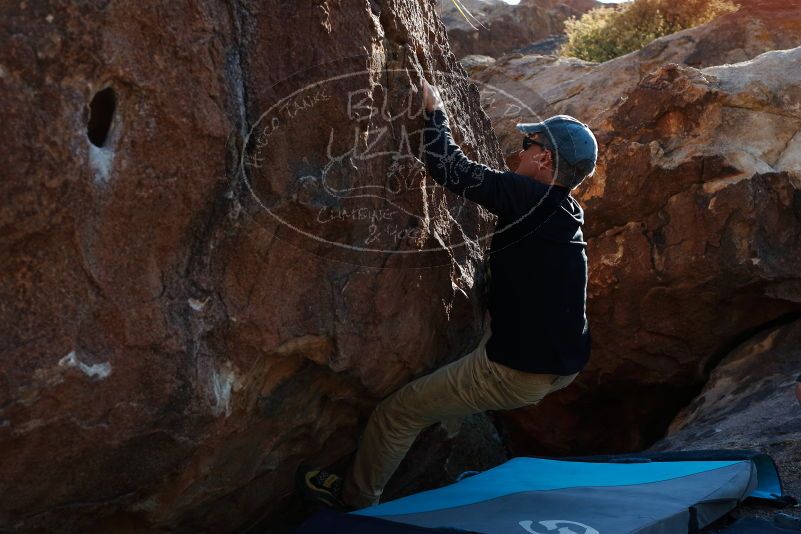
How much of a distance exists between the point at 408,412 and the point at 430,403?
122 millimetres

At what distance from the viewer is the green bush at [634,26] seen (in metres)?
13.1

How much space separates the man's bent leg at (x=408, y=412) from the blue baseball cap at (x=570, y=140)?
0.86 meters

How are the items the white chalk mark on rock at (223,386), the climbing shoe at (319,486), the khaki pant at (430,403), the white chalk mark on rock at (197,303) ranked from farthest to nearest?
the climbing shoe at (319,486), the khaki pant at (430,403), the white chalk mark on rock at (223,386), the white chalk mark on rock at (197,303)

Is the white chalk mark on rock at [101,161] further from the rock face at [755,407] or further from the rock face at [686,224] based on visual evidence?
the rock face at [686,224]

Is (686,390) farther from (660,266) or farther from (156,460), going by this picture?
(156,460)

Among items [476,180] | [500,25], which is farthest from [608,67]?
[500,25]

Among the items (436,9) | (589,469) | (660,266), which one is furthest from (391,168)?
(660,266)

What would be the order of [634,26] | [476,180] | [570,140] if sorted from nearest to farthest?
1. [476,180]
2. [570,140]
3. [634,26]

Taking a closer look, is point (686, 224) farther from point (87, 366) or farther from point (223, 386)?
point (87, 366)

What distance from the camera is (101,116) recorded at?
279 centimetres

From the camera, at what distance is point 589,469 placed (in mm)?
4309

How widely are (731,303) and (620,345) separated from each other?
0.80m

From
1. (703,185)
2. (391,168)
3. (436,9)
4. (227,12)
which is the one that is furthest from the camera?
(703,185)

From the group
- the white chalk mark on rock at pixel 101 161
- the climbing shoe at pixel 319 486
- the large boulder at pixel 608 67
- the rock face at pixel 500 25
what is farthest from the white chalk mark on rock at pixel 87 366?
the rock face at pixel 500 25
